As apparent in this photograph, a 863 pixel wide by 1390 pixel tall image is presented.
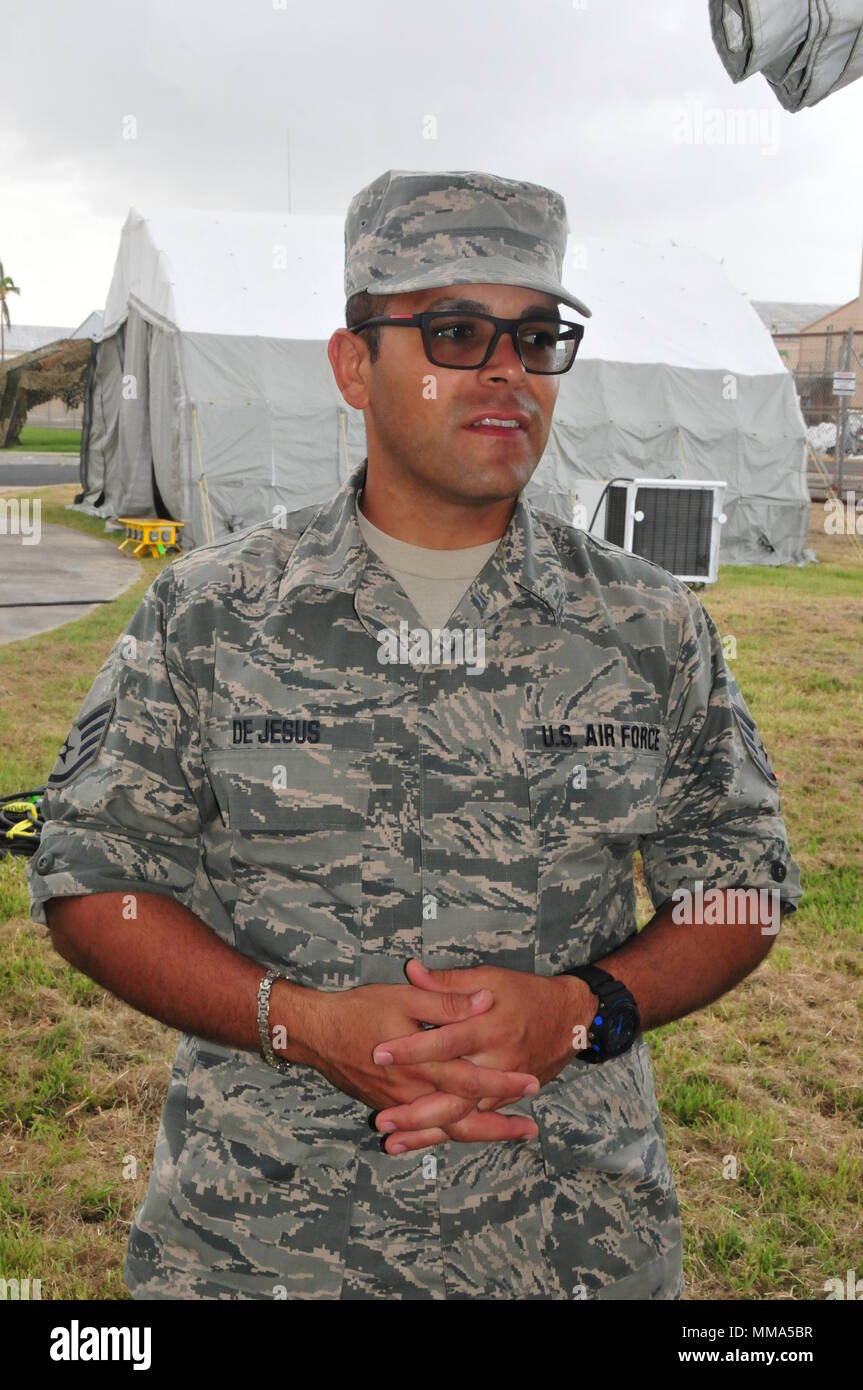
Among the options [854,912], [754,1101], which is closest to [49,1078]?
[754,1101]

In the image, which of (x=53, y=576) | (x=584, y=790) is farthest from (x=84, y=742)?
(x=53, y=576)

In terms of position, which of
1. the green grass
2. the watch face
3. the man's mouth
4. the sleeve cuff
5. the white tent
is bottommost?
the watch face

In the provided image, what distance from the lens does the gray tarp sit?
2057 millimetres

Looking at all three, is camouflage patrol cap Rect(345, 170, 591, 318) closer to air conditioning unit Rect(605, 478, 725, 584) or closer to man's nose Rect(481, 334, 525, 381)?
man's nose Rect(481, 334, 525, 381)

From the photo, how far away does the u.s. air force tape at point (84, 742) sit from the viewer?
1.76 metres

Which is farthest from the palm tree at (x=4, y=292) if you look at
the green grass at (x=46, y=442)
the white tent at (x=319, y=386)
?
the white tent at (x=319, y=386)

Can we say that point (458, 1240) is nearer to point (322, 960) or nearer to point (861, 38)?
point (322, 960)

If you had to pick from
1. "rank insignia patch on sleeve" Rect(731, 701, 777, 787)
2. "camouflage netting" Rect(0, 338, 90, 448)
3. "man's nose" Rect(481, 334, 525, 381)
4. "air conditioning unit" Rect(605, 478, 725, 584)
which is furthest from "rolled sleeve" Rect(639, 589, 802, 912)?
"camouflage netting" Rect(0, 338, 90, 448)

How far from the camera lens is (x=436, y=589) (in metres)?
2.01

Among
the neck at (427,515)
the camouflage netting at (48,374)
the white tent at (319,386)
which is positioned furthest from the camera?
the camouflage netting at (48,374)

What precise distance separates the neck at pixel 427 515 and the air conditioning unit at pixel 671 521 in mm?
9307

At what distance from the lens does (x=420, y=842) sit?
1.83 m

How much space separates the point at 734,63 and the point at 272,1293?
211 cm

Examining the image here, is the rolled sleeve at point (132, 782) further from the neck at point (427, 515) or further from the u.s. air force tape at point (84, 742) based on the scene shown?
the neck at point (427, 515)
